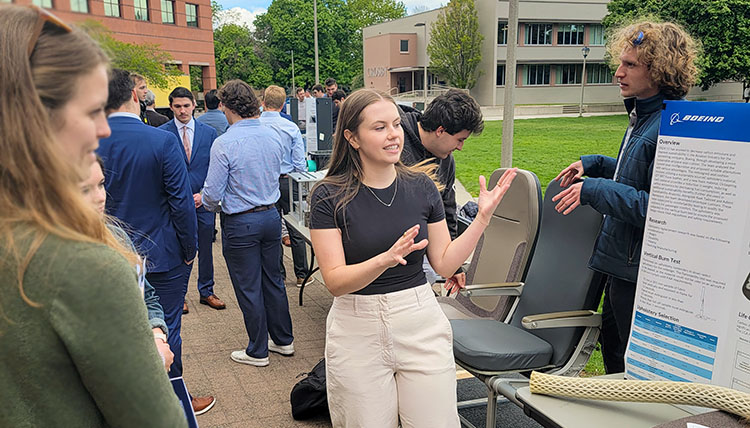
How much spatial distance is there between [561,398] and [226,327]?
3535mm

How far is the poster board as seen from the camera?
1.69m

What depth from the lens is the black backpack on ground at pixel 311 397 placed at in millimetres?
3311

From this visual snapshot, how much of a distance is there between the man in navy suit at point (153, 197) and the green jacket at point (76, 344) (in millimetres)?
2193

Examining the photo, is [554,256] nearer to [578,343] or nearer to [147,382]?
[578,343]

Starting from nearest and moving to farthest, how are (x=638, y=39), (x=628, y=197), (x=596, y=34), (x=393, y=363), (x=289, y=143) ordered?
(x=393, y=363), (x=628, y=197), (x=638, y=39), (x=289, y=143), (x=596, y=34)

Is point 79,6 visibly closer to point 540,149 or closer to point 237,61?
point 540,149

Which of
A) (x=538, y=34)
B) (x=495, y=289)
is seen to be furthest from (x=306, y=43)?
(x=495, y=289)

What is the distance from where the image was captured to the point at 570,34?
46250 millimetres

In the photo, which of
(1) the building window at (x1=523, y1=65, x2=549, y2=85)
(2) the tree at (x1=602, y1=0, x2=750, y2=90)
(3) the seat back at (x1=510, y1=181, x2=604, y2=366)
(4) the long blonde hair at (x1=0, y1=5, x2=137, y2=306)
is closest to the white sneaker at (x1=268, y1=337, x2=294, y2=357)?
(3) the seat back at (x1=510, y1=181, x2=604, y2=366)

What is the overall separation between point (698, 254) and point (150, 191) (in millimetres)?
2685

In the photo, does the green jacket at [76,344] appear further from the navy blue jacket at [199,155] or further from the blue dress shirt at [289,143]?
the blue dress shirt at [289,143]

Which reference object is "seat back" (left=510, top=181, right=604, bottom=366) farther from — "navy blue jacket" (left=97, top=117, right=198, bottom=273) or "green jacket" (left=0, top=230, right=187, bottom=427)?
"green jacket" (left=0, top=230, right=187, bottom=427)

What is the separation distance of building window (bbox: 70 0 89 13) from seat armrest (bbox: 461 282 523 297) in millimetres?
2370

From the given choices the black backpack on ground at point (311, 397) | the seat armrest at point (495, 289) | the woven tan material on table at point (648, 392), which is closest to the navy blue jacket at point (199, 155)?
the black backpack on ground at point (311, 397)
